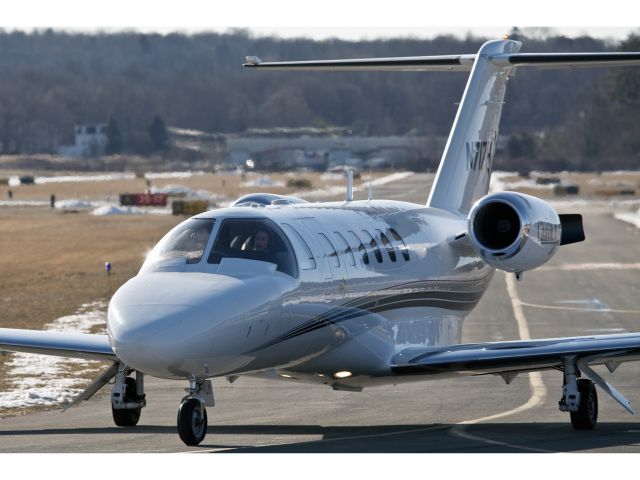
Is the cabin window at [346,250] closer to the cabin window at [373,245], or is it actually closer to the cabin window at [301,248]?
the cabin window at [373,245]

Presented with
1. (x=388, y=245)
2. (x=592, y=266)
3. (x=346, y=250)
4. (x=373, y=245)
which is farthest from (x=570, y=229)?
(x=592, y=266)

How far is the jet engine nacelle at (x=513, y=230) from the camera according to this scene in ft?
68.7

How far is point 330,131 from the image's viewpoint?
12438 centimetres

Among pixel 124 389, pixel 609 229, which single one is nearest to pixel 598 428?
pixel 124 389

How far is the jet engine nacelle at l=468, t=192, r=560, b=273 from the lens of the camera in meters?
20.9

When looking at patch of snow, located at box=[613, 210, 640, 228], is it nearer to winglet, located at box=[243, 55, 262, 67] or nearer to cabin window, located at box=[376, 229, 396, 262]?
winglet, located at box=[243, 55, 262, 67]

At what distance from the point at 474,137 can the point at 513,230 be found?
5.22m

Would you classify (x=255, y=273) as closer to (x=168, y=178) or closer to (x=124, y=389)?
(x=124, y=389)

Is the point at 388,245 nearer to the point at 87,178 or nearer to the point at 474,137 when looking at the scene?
the point at 474,137

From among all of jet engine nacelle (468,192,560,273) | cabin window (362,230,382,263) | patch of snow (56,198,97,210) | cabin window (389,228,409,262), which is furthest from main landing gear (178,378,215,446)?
patch of snow (56,198,97,210)

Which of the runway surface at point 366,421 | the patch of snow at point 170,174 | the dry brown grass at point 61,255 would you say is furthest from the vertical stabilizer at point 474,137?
the patch of snow at point 170,174

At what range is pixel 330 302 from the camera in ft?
61.1

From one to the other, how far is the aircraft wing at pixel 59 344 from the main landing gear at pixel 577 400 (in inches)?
248

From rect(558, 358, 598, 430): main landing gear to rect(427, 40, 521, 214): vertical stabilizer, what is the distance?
6235 millimetres
